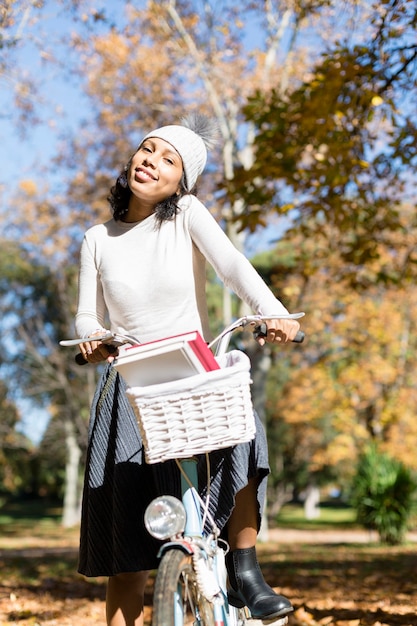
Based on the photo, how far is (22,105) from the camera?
10828mm

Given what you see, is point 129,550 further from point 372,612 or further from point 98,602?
point 98,602

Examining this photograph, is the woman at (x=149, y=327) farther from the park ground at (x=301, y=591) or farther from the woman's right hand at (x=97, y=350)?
the park ground at (x=301, y=591)

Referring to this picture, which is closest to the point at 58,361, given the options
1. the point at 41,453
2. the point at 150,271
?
A: the point at 41,453

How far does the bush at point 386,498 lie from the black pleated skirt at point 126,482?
12.2 meters

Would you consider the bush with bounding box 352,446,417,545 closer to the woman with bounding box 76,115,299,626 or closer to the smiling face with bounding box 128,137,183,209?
the woman with bounding box 76,115,299,626

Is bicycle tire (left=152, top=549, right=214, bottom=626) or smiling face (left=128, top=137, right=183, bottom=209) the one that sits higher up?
smiling face (left=128, top=137, right=183, bottom=209)

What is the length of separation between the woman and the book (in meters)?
0.35

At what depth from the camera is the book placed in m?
2.08

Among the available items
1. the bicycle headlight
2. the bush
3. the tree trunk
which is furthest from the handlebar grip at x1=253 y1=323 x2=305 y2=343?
the tree trunk

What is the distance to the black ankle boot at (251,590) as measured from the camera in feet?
7.90

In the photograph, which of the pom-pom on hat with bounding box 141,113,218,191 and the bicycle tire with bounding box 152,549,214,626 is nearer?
the bicycle tire with bounding box 152,549,214,626

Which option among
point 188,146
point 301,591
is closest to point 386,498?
point 301,591

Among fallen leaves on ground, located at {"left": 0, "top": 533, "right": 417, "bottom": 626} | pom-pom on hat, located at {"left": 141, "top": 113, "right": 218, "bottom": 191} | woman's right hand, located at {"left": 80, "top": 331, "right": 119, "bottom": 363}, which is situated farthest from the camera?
fallen leaves on ground, located at {"left": 0, "top": 533, "right": 417, "bottom": 626}

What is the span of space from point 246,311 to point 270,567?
20.3 ft
